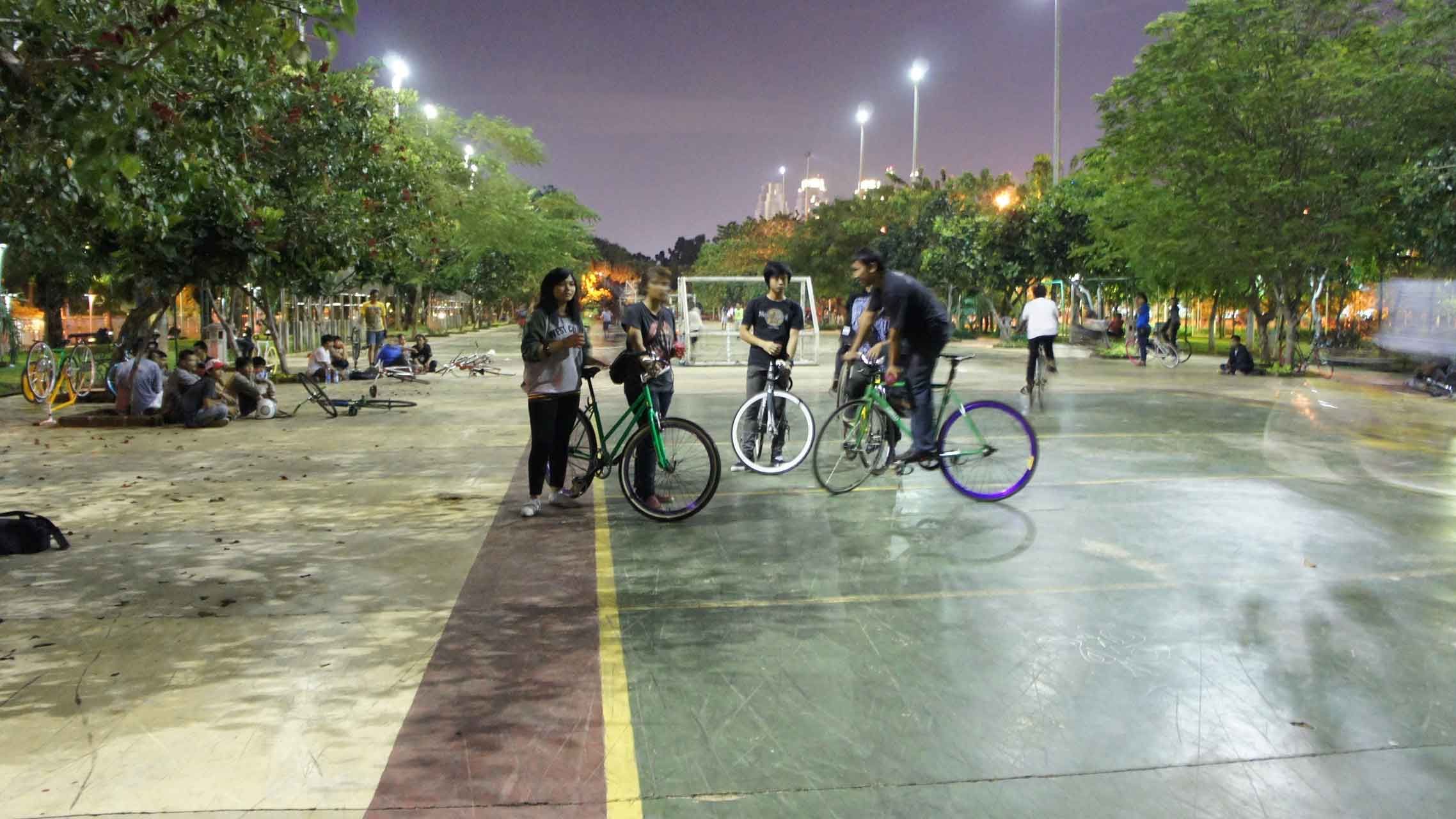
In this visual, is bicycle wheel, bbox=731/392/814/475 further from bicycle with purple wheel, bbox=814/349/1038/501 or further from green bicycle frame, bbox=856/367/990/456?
green bicycle frame, bbox=856/367/990/456

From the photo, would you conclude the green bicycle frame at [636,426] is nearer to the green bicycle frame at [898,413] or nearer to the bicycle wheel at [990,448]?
the green bicycle frame at [898,413]

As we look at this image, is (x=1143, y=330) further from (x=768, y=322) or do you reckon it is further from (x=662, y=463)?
(x=662, y=463)

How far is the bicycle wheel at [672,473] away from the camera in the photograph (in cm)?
782

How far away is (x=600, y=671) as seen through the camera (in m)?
4.77

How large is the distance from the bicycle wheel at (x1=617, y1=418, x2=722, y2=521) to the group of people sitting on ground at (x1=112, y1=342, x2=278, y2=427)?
8.37m

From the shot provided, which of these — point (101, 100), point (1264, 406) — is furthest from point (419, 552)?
point (1264, 406)

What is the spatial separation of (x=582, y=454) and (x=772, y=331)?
7.45 feet

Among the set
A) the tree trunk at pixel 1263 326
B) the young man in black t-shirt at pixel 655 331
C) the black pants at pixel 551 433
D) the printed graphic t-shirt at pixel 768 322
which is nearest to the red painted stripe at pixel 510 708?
the black pants at pixel 551 433

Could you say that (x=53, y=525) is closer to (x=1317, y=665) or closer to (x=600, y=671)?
(x=600, y=671)

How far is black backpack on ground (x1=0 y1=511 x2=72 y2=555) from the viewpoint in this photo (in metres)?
6.94

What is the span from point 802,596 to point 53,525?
4577 mm

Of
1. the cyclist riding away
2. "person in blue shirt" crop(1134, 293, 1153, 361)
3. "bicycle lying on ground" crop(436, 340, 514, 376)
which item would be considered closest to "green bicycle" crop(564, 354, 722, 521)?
the cyclist riding away

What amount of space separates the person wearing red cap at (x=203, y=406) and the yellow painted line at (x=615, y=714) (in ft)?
30.8

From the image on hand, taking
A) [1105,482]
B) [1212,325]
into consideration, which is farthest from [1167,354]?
[1105,482]
